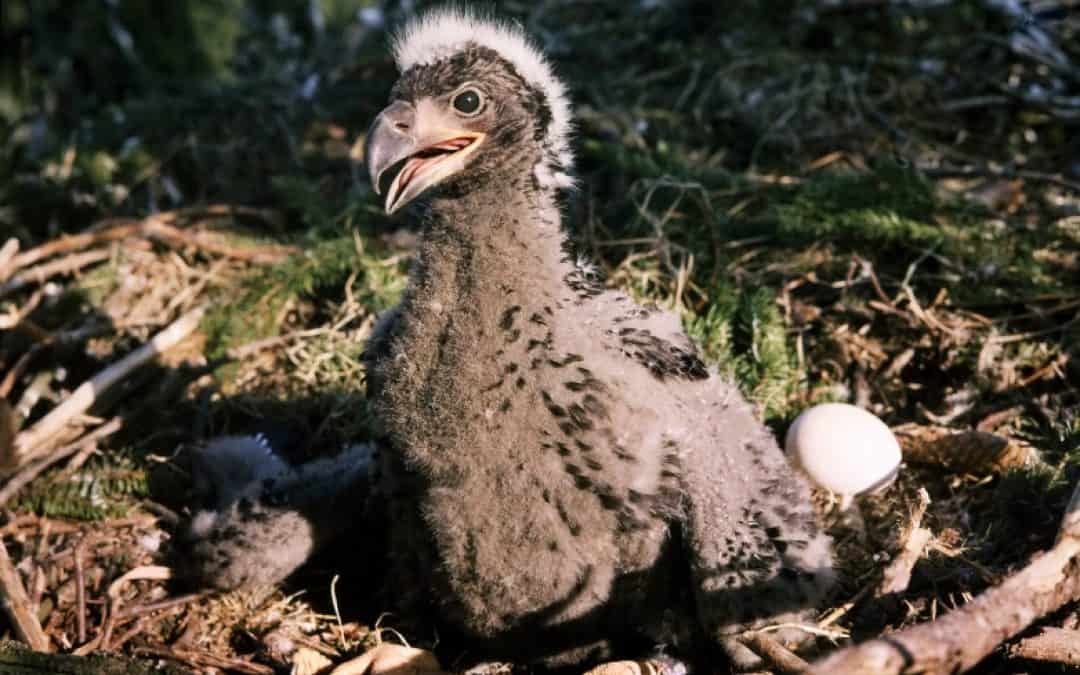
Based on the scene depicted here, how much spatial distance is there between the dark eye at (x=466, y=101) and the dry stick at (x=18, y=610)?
181cm

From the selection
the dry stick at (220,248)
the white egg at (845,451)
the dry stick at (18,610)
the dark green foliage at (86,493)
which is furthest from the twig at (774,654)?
the dry stick at (220,248)

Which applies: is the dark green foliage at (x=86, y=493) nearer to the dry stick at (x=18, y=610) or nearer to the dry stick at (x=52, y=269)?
the dry stick at (x=18, y=610)

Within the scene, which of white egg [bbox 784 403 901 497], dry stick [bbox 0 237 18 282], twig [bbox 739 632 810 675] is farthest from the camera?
dry stick [bbox 0 237 18 282]

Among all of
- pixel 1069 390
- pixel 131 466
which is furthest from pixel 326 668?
pixel 1069 390

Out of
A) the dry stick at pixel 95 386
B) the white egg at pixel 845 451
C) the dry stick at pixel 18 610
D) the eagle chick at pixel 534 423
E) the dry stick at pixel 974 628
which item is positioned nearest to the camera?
the dry stick at pixel 974 628

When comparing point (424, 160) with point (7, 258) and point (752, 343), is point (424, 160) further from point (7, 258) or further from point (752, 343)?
point (7, 258)

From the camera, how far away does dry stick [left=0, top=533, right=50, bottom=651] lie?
10.6 feet

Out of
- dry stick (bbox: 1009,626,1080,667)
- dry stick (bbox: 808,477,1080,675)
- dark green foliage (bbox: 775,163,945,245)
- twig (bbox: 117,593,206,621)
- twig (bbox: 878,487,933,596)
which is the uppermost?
dark green foliage (bbox: 775,163,945,245)

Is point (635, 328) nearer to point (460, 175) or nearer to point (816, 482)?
point (460, 175)

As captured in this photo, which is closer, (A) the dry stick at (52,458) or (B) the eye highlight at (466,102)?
(B) the eye highlight at (466,102)

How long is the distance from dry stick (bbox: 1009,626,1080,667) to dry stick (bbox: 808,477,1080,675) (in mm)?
213

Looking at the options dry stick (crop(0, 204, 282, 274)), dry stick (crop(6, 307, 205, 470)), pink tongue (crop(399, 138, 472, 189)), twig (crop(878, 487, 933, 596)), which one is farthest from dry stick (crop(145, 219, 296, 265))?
twig (crop(878, 487, 933, 596))

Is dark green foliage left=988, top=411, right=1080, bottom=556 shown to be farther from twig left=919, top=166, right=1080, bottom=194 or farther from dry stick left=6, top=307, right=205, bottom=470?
dry stick left=6, top=307, right=205, bottom=470

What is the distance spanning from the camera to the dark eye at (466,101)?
9.52ft
